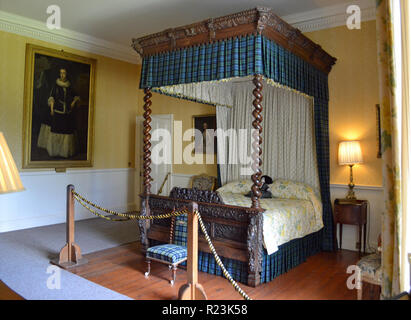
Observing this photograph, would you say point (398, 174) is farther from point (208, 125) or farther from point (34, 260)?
point (208, 125)

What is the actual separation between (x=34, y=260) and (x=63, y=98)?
360 centimetres

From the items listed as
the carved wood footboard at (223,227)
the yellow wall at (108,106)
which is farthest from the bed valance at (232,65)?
the yellow wall at (108,106)

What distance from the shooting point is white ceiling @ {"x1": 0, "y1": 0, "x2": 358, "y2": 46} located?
5.41 metres

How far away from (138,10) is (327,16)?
10.5 ft

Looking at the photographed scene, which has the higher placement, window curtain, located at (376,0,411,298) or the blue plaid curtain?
the blue plaid curtain

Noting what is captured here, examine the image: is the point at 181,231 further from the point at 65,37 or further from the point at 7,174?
the point at 65,37

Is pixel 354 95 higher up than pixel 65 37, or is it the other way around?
pixel 65 37

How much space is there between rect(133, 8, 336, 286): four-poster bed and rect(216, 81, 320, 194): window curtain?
0.65 metres

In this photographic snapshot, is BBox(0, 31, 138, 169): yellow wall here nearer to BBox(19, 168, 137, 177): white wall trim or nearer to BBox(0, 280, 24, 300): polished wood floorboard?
BBox(19, 168, 137, 177): white wall trim

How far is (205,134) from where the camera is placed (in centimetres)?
718

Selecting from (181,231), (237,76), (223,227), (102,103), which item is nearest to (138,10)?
(102,103)

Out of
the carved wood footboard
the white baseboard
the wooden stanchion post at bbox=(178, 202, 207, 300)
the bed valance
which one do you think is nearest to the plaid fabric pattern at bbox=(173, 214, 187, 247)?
the carved wood footboard

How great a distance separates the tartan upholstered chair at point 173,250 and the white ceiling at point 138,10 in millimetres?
3515

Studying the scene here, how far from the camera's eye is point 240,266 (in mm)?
3979
